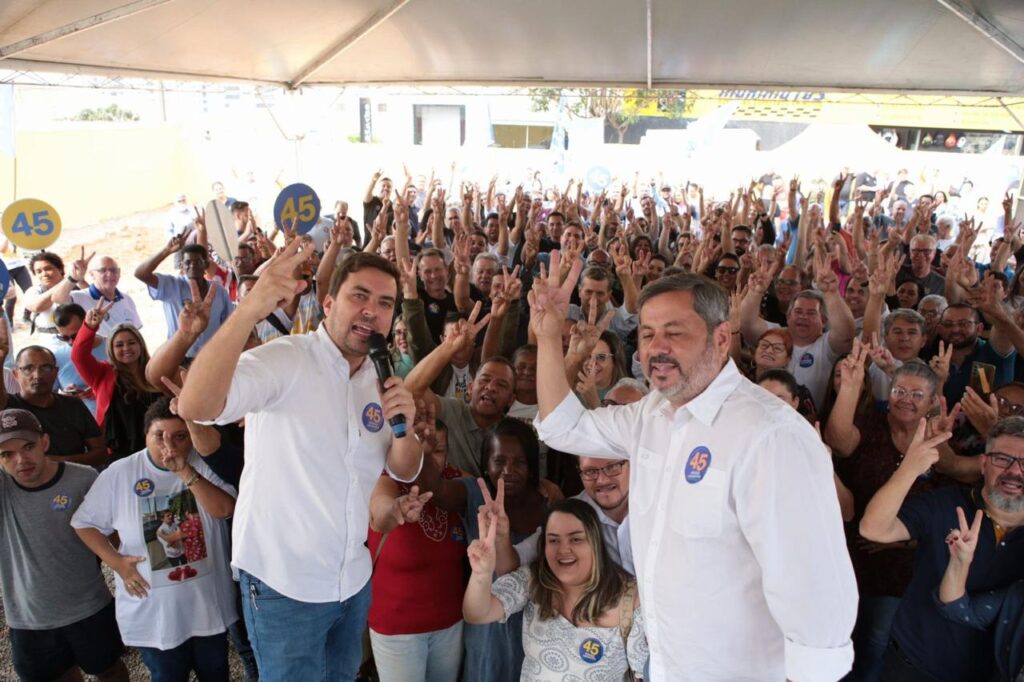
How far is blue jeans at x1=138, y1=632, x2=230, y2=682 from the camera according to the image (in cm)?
272

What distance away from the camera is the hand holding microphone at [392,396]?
1.93 metres

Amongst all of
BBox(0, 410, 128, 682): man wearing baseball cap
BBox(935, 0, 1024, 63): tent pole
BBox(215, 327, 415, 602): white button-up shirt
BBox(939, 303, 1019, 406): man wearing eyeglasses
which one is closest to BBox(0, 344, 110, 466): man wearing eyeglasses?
BBox(0, 410, 128, 682): man wearing baseball cap

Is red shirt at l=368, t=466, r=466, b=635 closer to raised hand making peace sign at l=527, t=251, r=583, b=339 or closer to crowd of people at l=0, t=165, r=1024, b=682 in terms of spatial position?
crowd of people at l=0, t=165, r=1024, b=682

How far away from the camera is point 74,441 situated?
347 centimetres

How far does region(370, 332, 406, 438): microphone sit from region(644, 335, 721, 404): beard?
0.69 m

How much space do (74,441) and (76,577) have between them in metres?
0.88

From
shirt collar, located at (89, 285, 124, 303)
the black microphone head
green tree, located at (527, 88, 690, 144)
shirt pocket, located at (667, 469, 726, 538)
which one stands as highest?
green tree, located at (527, 88, 690, 144)

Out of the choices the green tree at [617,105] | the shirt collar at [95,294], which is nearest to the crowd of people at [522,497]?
the shirt collar at [95,294]

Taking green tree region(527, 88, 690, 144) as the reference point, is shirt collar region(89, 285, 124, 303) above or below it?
below

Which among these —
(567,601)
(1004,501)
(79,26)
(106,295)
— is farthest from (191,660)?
(79,26)

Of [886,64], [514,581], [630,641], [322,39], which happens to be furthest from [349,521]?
[886,64]

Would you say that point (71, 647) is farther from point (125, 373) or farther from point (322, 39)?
point (322, 39)

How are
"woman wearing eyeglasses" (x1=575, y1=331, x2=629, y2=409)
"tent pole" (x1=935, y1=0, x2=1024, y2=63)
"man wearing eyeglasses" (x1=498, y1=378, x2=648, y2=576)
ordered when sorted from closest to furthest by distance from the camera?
1. "man wearing eyeglasses" (x1=498, y1=378, x2=648, y2=576)
2. "woman wearing eyeglasses" (x1=575, y1=331, x2=629, y2=409)
3. "tent pole" (x1=935, y1=0, x2=1024, y2=63)

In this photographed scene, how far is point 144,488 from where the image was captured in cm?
272
